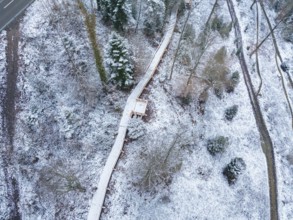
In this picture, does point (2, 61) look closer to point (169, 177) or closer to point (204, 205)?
point (169, 177)

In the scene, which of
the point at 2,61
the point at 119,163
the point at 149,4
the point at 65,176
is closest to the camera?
the point at 65,176

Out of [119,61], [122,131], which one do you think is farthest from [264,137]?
[119,61]

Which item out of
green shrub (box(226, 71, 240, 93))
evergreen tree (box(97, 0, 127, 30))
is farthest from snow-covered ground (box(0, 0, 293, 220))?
evergreen tree (box(97, 0, 127, 30))

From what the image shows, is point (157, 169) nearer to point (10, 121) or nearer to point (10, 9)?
point (10, 121)

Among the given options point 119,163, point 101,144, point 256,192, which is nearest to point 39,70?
point 101,144

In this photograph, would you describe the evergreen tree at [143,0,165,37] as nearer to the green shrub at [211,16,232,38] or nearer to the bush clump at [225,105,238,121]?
the green shrub at [211,16,232,38]
